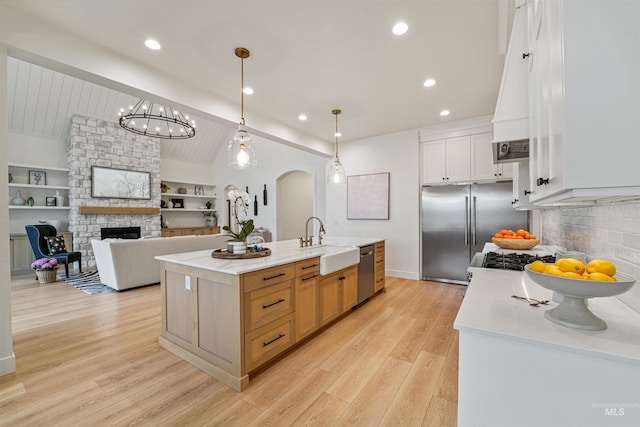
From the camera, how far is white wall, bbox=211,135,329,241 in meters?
6.59

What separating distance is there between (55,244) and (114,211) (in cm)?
149

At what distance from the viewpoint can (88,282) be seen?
15.5 ft

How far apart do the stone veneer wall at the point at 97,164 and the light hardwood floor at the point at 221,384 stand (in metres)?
3.33

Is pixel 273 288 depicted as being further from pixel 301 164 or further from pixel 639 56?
pixel 301 164

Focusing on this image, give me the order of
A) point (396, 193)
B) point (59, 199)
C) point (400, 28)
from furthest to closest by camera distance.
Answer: point (59, 199), point (396, 193), point (400, 28)

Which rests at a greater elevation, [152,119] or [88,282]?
[152,119]

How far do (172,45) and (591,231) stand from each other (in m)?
3.51

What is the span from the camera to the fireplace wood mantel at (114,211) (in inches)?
237

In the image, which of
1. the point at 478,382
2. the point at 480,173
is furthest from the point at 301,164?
the point at 478,382

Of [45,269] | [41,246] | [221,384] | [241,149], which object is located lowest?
[221,384]

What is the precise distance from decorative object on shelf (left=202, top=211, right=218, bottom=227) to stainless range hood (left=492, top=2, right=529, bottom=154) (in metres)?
8.55

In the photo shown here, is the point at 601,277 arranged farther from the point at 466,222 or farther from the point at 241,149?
the point at 466,222

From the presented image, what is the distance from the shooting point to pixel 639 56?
2.42 ft

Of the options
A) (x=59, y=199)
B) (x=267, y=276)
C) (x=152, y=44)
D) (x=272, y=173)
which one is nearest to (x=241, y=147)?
(x=152, y=44)
